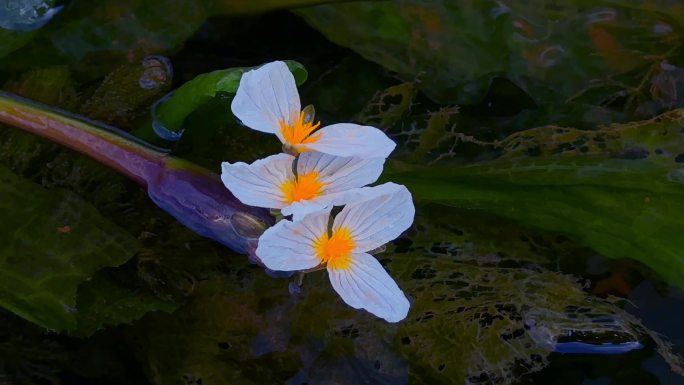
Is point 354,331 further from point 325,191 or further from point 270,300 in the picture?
point 325,191

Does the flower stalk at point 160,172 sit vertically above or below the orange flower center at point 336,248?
below

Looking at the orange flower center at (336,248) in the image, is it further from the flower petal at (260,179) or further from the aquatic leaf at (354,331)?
the aquatic leaf at (354,331)

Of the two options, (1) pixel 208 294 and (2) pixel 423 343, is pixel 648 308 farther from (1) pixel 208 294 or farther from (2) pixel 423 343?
(1) pixel 208 294

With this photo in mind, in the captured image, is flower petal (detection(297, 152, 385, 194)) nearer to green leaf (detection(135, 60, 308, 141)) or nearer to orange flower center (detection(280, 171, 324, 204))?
orange flower center (detection(280, 171, 324, 204))

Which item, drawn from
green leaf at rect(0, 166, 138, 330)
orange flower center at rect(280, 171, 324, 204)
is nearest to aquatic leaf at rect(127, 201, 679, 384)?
green leaf at rect(0, 166, 138, 330)

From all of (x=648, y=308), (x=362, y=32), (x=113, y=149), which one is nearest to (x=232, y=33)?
(x=362, y=32)

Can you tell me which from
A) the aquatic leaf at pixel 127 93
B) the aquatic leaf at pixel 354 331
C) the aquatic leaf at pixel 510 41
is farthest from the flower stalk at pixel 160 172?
the aquatic leaf at pixel 510 41
